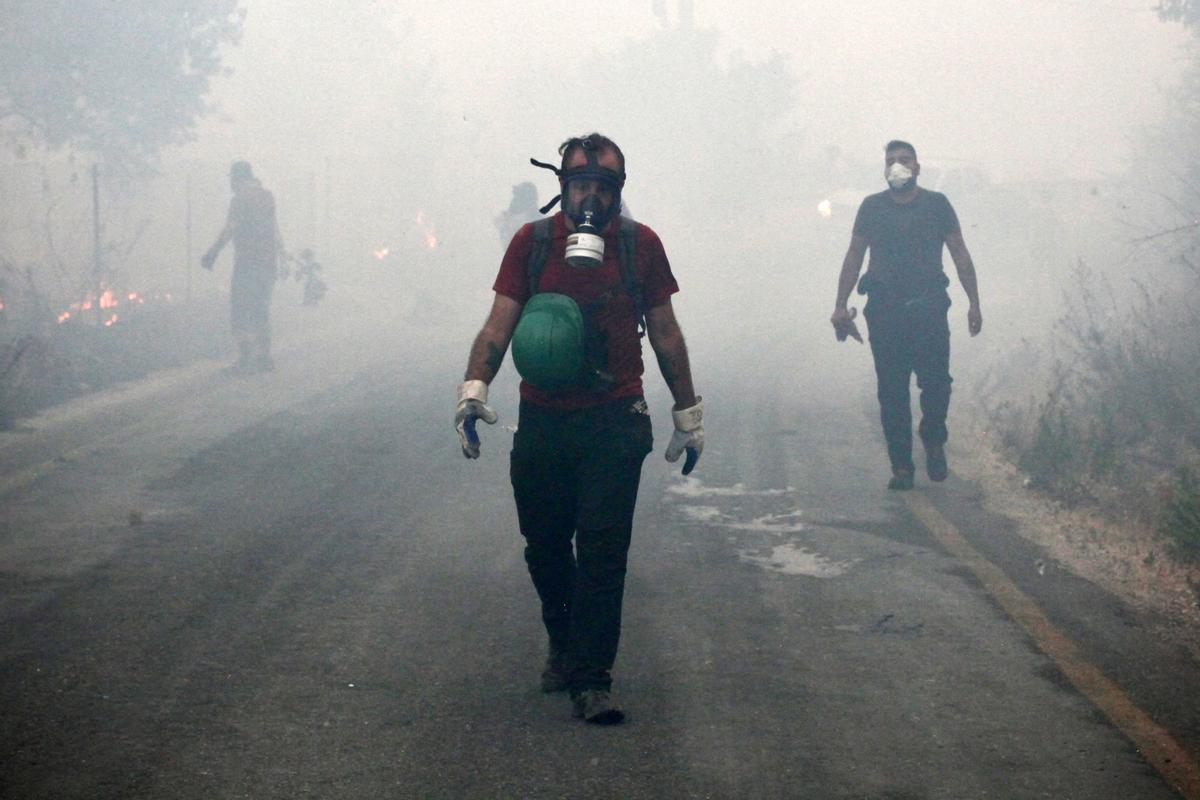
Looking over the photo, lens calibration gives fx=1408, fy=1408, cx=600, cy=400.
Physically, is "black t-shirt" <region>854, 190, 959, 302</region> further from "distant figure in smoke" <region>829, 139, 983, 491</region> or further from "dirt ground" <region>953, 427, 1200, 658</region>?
"dirt ground" <region>953, 427, 1200, 658</region>

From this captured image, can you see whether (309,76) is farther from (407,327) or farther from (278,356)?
(278,356)

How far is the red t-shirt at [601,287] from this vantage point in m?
4.81

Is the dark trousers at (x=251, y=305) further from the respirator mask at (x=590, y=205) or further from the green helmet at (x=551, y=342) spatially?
the green helmet at (x=551, y=342)

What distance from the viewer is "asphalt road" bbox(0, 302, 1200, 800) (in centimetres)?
418

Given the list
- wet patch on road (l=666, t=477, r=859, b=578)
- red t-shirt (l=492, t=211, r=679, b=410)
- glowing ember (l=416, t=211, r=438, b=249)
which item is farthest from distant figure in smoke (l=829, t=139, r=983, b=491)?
glowing ember (l=416, t=211, r=438, b=249)

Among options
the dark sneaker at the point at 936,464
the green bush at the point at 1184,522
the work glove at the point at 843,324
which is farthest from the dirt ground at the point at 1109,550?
the work glove at the point at 843,324

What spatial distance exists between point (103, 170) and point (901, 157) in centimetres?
2099

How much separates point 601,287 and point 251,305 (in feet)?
36.1

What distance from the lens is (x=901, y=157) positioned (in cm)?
880

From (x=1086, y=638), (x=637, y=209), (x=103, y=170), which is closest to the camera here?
(x=1086, y=638)

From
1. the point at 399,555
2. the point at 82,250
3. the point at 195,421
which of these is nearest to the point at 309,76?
the point at 82,250

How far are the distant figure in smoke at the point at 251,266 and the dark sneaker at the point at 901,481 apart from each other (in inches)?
328

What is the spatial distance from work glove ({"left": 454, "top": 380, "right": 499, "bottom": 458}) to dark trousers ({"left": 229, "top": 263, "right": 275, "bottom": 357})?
1081cm

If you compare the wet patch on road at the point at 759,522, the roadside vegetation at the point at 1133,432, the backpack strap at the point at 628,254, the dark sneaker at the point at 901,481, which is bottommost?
the wet patch on road at the point at 759,522
